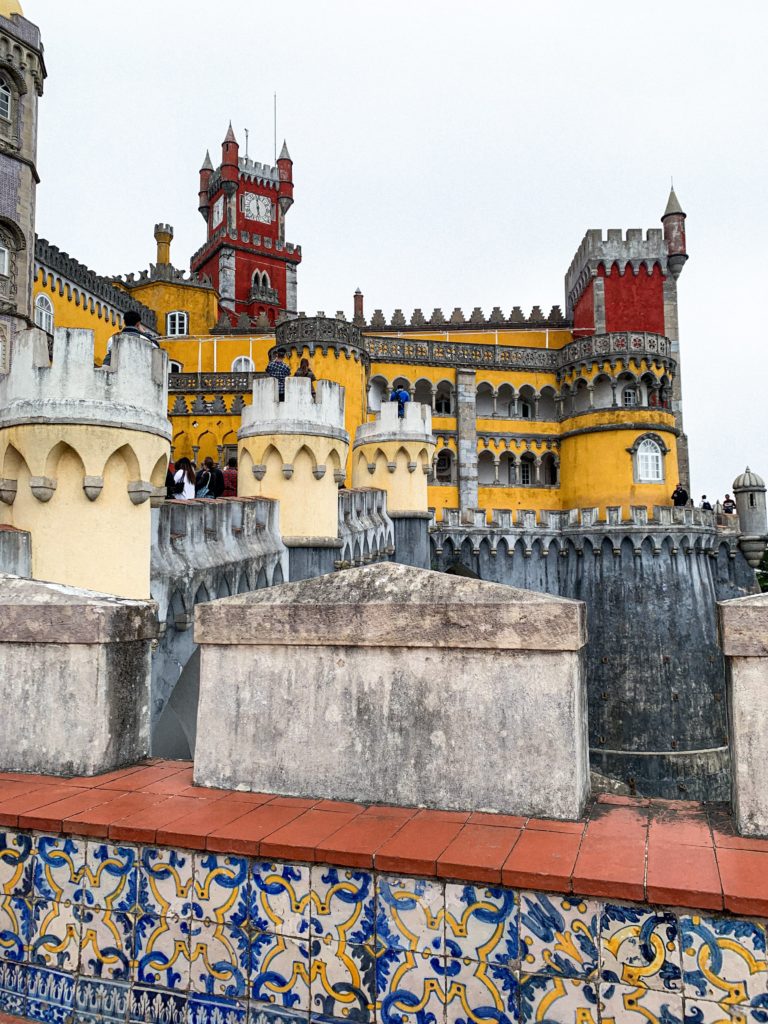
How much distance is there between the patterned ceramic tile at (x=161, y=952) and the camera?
298 cm

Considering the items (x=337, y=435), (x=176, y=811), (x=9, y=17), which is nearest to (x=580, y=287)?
(x=9, y=17)

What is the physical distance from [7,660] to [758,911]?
354cm

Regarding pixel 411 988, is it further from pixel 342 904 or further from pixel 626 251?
pixel 626 251

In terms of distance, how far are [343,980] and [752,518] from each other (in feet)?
117

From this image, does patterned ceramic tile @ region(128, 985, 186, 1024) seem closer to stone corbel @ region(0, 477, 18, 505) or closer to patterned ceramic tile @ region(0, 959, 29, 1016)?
patterned ceramic tile @ region(0, 959, 29, 1016)

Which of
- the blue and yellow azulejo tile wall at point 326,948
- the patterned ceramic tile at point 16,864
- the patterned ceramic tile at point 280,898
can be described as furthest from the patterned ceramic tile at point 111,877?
the patterned ceramic tile at point 280,898

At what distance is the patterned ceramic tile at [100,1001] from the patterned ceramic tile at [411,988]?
1057 millimetres

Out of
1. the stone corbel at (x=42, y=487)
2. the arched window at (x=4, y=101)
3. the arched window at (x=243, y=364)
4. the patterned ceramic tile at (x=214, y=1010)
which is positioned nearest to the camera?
the patterned ceramic tile at (x=214, y=1010)

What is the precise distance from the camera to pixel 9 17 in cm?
2422

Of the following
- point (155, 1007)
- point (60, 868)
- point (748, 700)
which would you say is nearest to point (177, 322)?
point (60, 868)

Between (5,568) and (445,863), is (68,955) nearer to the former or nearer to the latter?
(445,863)

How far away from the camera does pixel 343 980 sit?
9.18 ft

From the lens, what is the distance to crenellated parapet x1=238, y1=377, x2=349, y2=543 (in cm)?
1274

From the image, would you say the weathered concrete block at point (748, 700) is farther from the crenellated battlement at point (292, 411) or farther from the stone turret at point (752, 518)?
the stone turret at point (752, 518)
